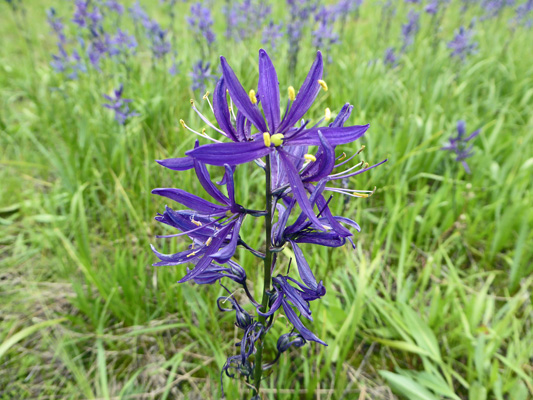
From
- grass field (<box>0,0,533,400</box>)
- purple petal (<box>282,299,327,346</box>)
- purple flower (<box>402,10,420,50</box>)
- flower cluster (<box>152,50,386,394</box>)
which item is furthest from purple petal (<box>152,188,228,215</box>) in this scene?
purple flower (<box>402,10,420,50</box>)

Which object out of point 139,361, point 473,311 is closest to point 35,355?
point 139,361

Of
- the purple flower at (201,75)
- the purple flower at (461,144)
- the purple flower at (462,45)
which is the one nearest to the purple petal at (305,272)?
the purple flower at (461,144)

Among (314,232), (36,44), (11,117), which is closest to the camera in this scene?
(314,232)

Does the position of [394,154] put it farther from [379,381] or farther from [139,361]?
[139,361]

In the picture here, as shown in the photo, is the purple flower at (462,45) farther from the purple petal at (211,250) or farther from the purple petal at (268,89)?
the purple petal at (211,250)

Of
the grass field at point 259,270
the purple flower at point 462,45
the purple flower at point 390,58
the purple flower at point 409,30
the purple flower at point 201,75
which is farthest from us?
the purple flower at point 409,30

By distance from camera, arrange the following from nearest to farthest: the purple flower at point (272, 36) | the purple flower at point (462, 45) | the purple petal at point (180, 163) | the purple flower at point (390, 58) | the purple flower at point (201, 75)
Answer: the purple petal at point (180, 163), the purple flower at point (201, 75), the purple flower at point (462, 45), the purple flower at point (390, 58), the purple flower at point (272, 36)

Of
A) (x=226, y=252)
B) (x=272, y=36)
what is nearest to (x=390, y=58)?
(x=272, y=36)
